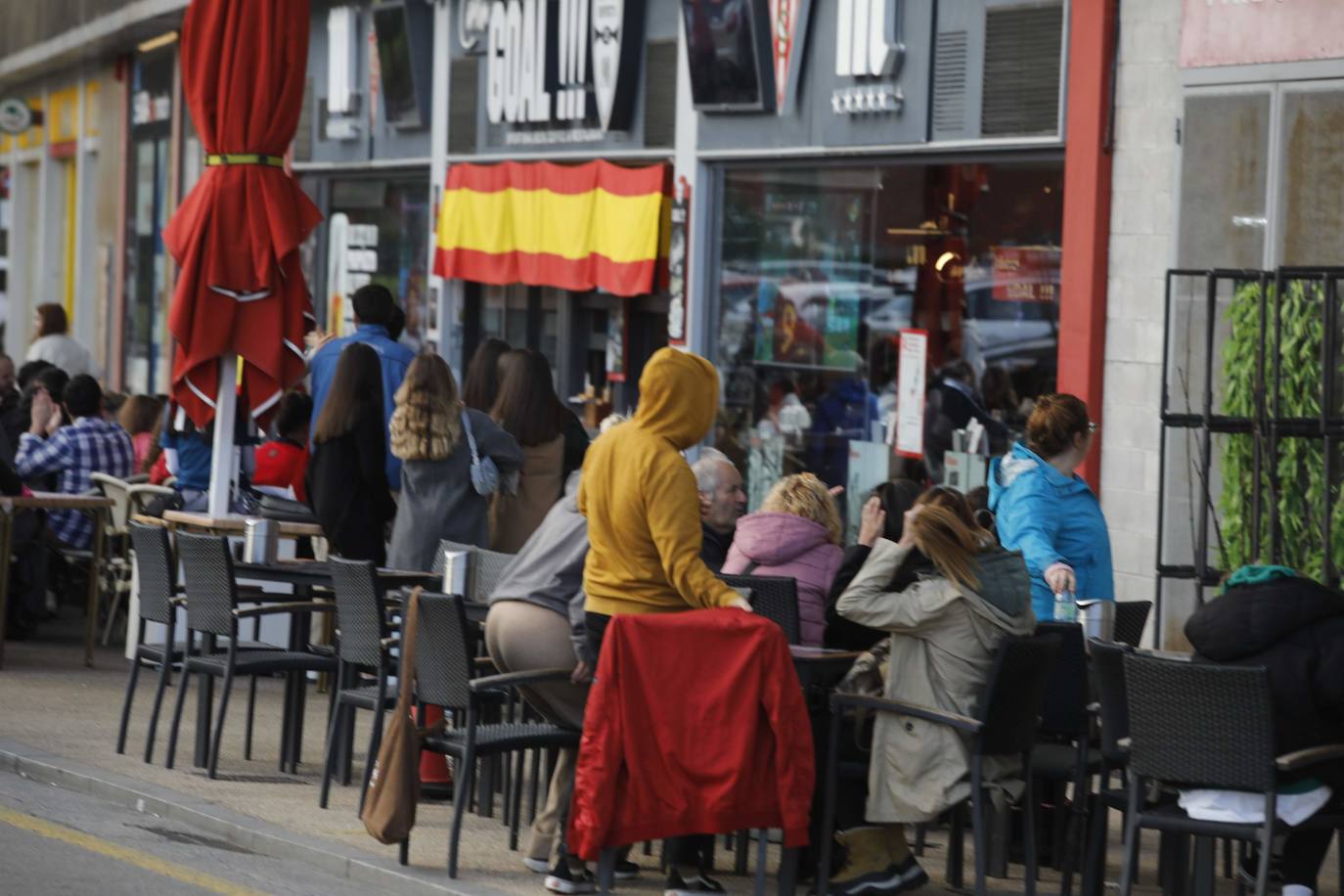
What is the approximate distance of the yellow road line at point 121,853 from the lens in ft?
26.7

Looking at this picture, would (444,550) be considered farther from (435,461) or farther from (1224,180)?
(1224,180)

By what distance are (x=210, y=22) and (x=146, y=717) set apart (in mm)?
3705

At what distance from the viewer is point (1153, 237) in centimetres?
1270

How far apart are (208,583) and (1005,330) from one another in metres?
5.53

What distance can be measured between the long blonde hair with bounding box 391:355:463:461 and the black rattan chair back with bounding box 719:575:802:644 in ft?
8.01

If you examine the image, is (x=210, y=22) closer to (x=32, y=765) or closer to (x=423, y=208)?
(x=32, y=765)

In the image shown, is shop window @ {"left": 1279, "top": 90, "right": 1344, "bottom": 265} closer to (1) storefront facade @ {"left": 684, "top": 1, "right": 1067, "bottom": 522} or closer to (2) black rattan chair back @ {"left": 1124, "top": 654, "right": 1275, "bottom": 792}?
(1) storefront facade @ {"left": 684, "top": 1, "right": 1067, "bottom": 522}

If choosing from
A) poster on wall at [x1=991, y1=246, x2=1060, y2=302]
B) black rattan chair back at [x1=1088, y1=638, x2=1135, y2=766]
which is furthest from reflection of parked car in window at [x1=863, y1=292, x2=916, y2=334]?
black rattan chair back at [x1=1088, y1=638, x2=1135, y2=766]

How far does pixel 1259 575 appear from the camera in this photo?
7492 mm

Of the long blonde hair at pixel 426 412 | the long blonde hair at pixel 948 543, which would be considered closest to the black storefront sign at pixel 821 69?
the long blonde hair at pixel 426 412

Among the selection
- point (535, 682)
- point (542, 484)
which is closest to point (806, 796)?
point (535, 682)

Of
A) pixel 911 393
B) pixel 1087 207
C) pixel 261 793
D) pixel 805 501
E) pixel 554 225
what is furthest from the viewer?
pixel 554 225

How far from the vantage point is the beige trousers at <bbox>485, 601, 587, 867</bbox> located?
8.30 metres

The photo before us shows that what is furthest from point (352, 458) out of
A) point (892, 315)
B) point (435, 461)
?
point (892, 315)
